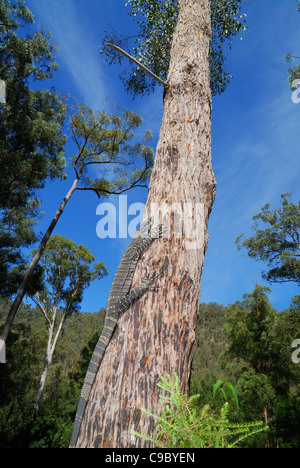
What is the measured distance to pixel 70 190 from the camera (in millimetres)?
9742

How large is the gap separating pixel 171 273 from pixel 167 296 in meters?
0.17

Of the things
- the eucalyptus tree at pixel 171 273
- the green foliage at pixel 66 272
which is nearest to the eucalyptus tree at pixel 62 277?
the green foliage at pixel 66 272

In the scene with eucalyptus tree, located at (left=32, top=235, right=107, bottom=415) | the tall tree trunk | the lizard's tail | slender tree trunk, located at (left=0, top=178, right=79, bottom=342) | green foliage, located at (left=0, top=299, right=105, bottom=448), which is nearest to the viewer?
the tall tree trunk

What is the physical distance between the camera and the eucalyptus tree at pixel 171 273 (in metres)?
1.39

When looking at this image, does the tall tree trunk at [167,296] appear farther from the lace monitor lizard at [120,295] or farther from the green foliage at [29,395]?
the green foliage at [29,395]

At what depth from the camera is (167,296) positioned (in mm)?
1723

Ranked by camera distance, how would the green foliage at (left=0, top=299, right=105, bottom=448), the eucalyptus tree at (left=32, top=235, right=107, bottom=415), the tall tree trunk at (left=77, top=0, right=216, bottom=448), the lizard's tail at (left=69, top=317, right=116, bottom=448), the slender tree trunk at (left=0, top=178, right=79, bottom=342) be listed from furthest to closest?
the eucalyptus tree at (left=32, top=235, right=107, bottom=415)
the green foliage at (left=0, top=299, right=105, bottom=448)
the slender tree trunk at (left=0, top=178, right=79, bottom=342)
the lizard's tail at (left=69, top=317, right=116, bottom=448)
the tall tree trunk at (left=77, top=0, right=216, bottom=448)

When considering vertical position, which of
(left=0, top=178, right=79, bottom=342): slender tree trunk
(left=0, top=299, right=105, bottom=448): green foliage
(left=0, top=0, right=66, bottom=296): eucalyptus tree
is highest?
(left=0, top=0, right=66, bottom=296): eucalyptus tree

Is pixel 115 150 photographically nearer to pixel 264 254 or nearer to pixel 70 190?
pixel 70 190

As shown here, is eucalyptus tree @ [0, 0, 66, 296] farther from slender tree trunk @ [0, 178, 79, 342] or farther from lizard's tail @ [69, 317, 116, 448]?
lizard's tail @ [69, 317, 116, 448]

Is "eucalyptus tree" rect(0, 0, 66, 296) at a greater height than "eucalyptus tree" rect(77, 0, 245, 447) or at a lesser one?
greater

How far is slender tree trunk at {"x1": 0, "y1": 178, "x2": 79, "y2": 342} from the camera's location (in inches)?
276

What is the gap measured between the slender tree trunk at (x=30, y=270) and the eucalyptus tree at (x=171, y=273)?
6.68 m

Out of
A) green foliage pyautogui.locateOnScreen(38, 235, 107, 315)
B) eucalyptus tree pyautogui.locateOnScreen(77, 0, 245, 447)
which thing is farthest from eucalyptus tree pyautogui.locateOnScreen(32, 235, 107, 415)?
eucalyptus tree pyautogui.locateOnScreen(77, 0, 245, 447)
